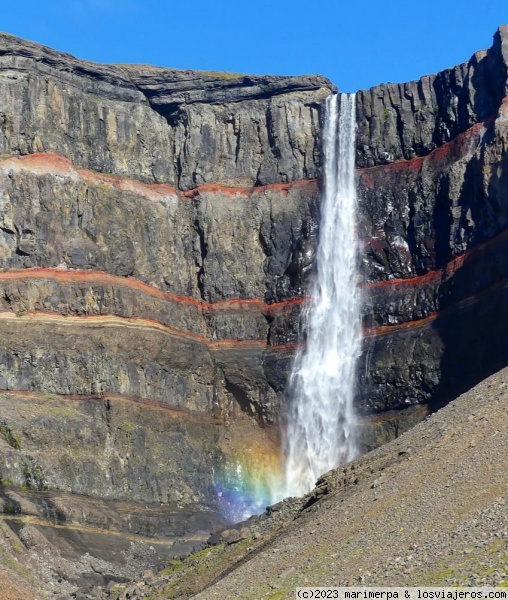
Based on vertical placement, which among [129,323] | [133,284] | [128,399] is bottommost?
[128,399]

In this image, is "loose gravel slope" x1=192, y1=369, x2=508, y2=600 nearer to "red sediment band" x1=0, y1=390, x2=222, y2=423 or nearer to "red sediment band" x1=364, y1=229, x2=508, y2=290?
"red sediment band" x1=364, y1=229, x2=508, y2=290

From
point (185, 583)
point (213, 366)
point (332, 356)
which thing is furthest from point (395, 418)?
point (185, 583)

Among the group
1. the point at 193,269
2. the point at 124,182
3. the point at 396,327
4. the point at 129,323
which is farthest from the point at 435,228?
the point at 124,182

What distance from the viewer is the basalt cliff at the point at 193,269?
63.2m

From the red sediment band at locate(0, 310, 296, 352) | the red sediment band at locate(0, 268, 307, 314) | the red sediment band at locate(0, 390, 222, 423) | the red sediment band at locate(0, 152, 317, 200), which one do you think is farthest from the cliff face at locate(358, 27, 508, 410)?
the red sediment band at locate(0, 390, 222, 423)

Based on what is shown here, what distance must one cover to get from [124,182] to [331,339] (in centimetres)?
1521

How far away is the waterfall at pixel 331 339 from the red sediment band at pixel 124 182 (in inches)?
92.7

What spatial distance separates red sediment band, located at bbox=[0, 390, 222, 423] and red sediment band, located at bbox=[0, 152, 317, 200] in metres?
13.3

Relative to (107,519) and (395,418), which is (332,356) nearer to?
(395,418)

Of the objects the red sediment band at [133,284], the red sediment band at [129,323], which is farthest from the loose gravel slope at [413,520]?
the red sediment band at [133,284]

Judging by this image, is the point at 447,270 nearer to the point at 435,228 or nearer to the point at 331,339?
the point at 435,228

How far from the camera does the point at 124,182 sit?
75.1 metres

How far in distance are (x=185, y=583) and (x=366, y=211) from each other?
3298 cm

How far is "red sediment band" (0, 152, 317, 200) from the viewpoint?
70.8 meters
